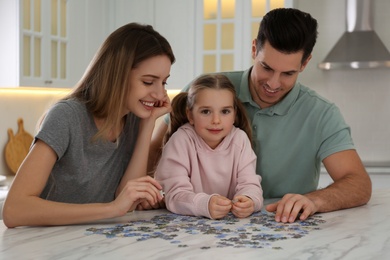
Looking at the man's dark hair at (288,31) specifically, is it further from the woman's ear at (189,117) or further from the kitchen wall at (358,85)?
the kitchen wall at (358,85)

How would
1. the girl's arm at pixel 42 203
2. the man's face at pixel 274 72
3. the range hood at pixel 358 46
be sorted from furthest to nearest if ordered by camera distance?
the range hood at pixel 358 46, the man's face at pixel 274 72, the girl's arm at pixel 42 203

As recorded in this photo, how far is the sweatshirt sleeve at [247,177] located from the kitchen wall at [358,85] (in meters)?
2.92

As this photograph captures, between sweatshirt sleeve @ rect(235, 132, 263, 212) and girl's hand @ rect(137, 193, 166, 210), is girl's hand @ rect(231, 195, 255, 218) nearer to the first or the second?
sweatshirt sleeve @ rect(235, 132, 263, 212)

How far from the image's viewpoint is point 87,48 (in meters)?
4.57

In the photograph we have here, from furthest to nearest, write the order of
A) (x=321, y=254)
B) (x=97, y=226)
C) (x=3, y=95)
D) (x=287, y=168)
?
(x=3, y=95)
(x=287, y=168)
(x=97, y=226)
(x=321, y=254)

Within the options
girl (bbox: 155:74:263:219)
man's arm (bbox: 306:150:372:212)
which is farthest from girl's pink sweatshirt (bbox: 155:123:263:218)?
man's arm (bbox: 306:150:372:212)

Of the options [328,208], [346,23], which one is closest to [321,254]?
[328,208]

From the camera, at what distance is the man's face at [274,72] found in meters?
2.47

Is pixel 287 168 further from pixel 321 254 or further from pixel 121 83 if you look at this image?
pixel 321 254

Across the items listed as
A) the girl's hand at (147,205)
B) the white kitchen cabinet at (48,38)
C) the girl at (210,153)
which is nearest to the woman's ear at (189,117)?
the girl at (210,153)

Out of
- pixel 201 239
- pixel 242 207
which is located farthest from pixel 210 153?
pixel 201 239

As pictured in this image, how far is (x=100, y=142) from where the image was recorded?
2.21 metres

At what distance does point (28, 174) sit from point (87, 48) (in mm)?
2731

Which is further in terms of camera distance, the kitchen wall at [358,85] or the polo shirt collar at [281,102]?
the kitchen wall at [358,85]
